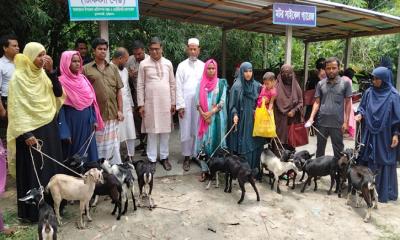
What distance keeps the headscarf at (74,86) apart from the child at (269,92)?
2.45m

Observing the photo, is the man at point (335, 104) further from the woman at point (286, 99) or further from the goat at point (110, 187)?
the goat at point (110, 187)

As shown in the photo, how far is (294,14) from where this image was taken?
661 centimetres

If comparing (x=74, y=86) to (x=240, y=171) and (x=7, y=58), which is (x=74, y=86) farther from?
(x=240, y=171)

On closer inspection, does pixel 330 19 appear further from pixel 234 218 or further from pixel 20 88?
pixel 20 88

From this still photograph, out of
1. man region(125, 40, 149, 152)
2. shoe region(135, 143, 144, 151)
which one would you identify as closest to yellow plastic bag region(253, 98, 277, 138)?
man region(125, 40, 149, 152)

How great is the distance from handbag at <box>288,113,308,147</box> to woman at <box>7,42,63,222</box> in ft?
10.9

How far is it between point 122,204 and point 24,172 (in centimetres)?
114

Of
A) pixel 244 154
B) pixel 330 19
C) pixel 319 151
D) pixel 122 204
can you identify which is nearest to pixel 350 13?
pixel 330 19

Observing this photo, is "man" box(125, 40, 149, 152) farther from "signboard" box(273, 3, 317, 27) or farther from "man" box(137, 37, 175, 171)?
"signboard" box(273, 3, 317, 27)

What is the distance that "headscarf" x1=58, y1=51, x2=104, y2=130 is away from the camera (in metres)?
4.06

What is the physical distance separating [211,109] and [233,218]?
1.73m

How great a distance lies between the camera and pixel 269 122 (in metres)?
5.07

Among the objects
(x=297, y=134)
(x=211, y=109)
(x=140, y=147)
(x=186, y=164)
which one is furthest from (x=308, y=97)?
(x=140, y=147)

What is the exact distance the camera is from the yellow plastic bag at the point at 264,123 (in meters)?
5.07
